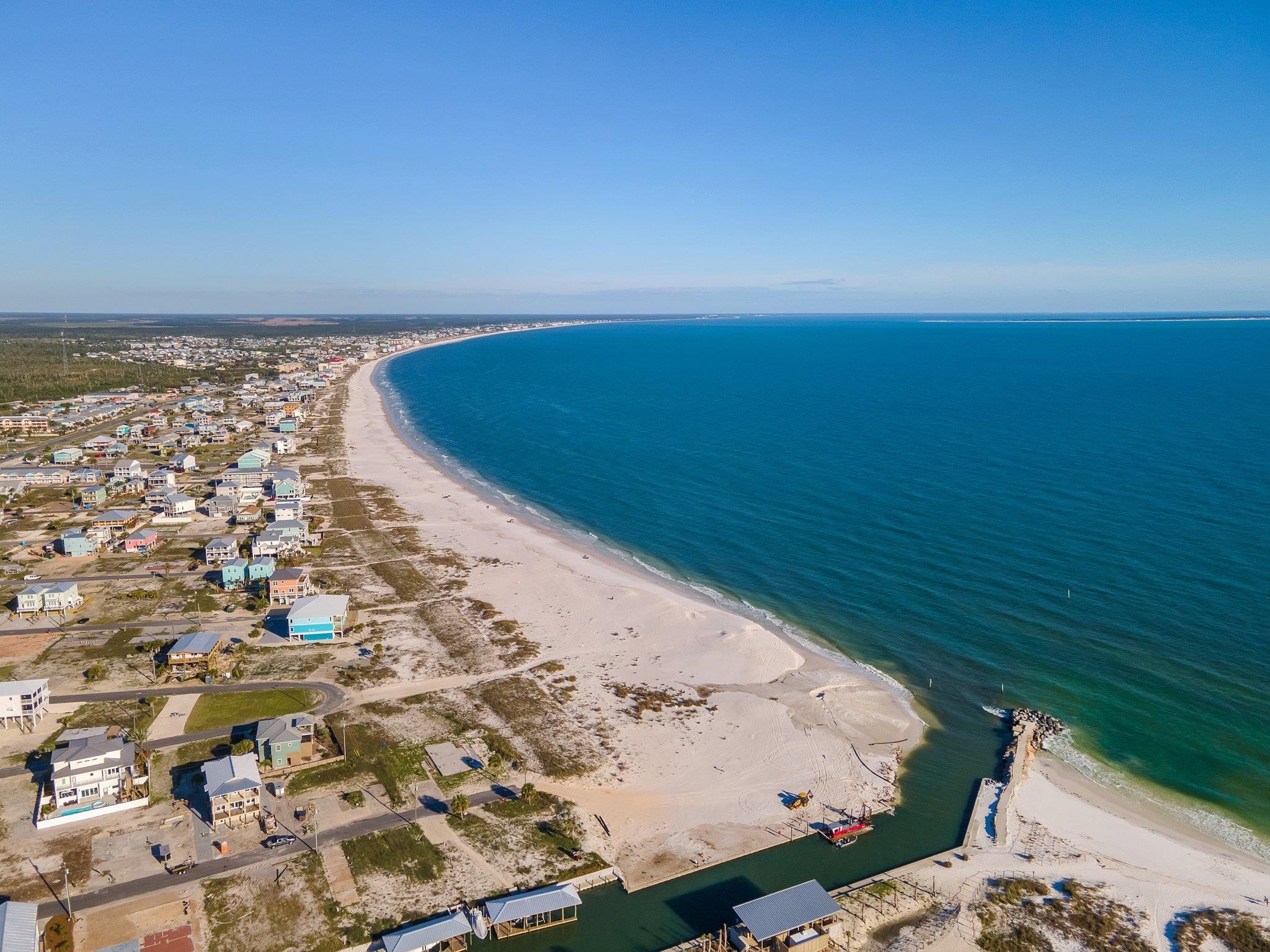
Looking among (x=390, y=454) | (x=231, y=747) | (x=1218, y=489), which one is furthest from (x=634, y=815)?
(x=390, y=454)

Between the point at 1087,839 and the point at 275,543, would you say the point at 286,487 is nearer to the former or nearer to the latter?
the point at 275,543

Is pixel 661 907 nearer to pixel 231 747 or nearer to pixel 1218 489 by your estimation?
pixel 231 747

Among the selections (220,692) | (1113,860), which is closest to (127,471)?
(220,692)

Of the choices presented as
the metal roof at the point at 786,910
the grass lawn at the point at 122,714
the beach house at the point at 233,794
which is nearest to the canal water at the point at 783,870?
the metal roof at the point at 786,910

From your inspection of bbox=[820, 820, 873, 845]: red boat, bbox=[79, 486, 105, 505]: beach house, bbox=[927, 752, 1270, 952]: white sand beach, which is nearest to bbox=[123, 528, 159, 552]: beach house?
bbox=[79, 486, 105, 505]: beach house

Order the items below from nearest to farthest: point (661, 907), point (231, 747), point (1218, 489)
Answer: point (661, 907)
point (231, 747)
point (1218, 489)

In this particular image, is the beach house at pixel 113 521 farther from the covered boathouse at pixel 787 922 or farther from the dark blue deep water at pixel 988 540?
the covered boathouse at pixel 787 922
